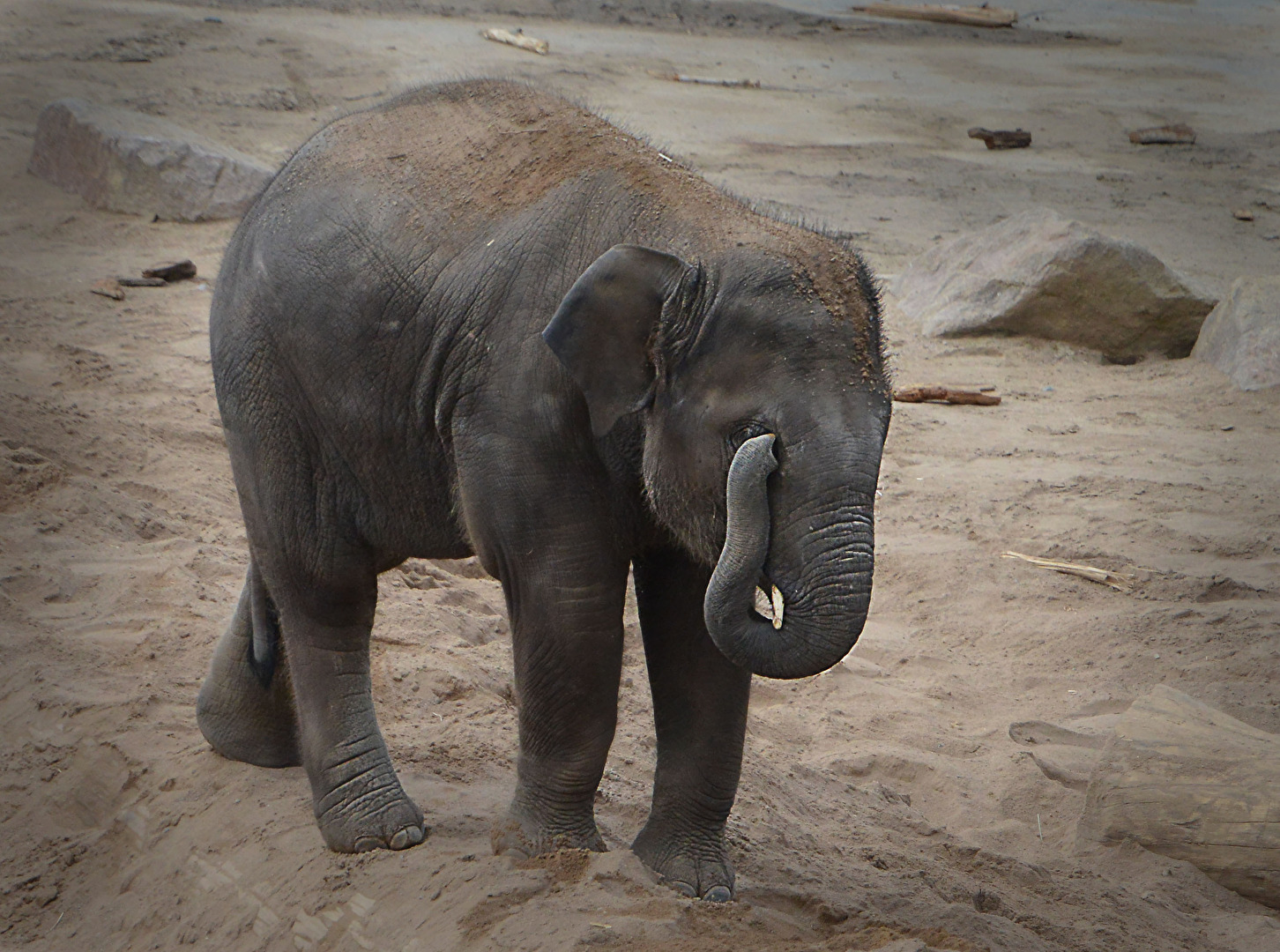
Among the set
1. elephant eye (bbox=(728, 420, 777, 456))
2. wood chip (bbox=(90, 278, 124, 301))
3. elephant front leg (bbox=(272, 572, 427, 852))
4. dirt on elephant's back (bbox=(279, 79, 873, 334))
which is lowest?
wood chip (bbox=(90, 278, 124, 301))

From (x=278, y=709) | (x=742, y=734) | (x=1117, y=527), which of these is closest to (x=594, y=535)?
(x=742, y=734)

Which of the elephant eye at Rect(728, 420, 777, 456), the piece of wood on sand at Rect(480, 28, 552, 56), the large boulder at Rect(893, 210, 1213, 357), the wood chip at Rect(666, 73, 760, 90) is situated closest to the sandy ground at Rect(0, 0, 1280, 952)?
the large boulder at Rect(893, 210, 1213, 357)

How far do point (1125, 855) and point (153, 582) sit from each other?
11.9 ft

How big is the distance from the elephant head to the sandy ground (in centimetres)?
93

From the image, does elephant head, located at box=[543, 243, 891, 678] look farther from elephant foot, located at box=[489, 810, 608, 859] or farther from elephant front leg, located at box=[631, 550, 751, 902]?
elephant foot, located at box=[489, 810, 608, 859]

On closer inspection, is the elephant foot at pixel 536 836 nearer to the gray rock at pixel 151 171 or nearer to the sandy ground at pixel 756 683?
the sandy ground at pixel 756 683

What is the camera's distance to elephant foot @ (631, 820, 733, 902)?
3.92 metres

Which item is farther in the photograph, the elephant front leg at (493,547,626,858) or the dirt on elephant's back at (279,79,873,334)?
the elephant front leg at (493,547,626,858)

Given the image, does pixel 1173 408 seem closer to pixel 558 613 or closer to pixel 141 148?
pixel 558 613

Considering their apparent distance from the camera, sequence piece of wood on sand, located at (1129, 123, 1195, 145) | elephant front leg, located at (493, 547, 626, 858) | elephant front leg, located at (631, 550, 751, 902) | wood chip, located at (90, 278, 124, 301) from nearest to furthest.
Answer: elephant front leg, located at (493, 547, 626, 858) → elephant front leg, located at (631, 550, 751, 902) → wood chip, located at (90, 278, 124, 301) → piece of wood on sand, located at (1129, 123, 1195, 145)

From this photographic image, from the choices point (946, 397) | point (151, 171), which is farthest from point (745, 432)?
point (151, 171)

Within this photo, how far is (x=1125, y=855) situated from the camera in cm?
466

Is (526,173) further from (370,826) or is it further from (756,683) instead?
(756,683)

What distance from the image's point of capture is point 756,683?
602cm
